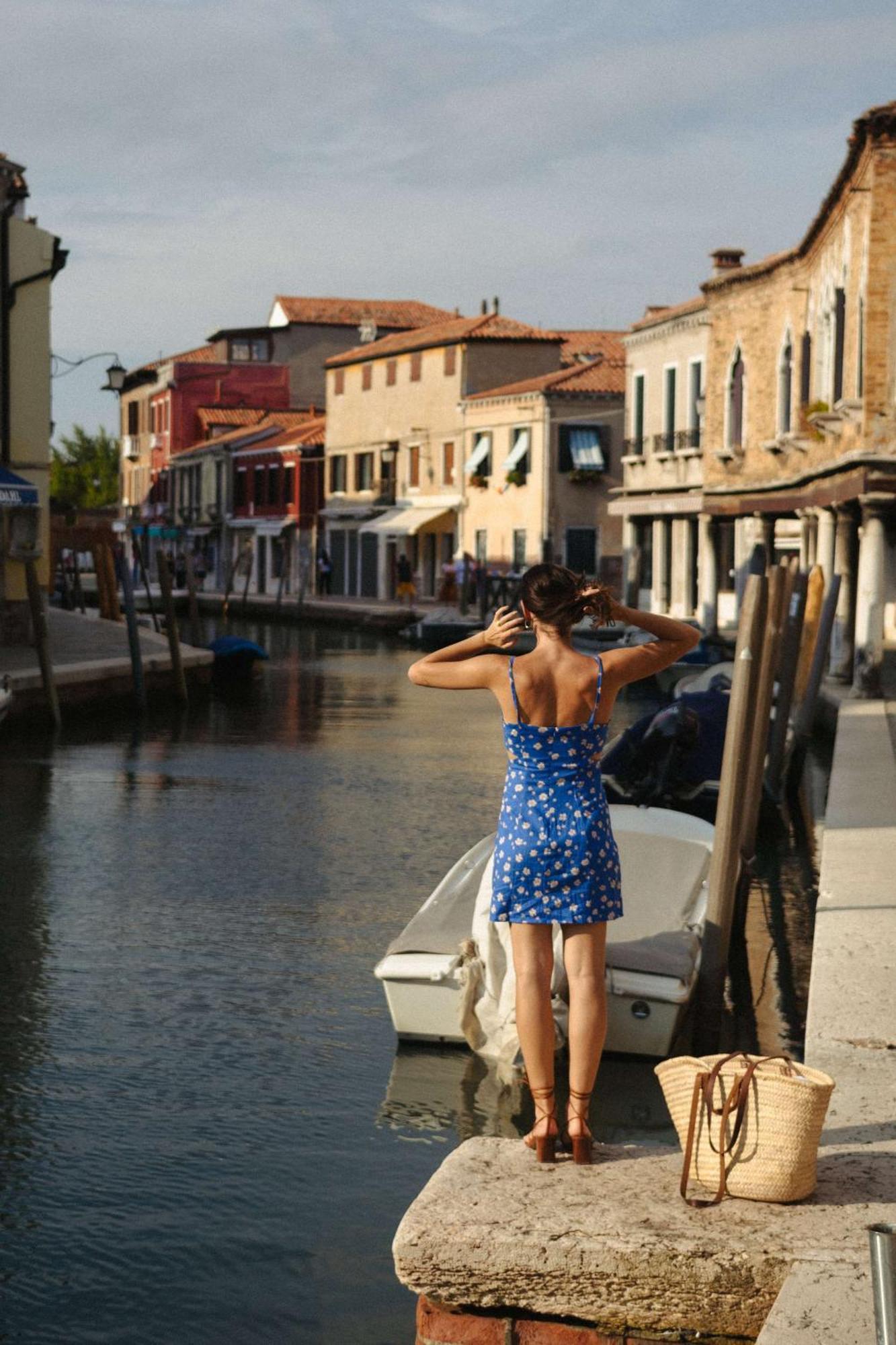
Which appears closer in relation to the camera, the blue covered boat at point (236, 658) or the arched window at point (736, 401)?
the blue covered boat at point (236, 658)

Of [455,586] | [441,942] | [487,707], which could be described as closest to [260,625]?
[455,586]

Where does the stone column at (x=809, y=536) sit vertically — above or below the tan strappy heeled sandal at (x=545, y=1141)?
above

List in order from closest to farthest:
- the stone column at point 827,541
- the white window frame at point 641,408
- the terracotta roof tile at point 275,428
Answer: the stone column at point 827,541 < the white window frame at point 641,408 < the terracotta roof tile at point 275,428

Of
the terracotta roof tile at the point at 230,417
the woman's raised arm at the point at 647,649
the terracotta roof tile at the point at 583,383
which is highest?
the terracotta roof tile at the point at 230,417

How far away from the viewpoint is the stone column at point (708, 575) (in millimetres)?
35344

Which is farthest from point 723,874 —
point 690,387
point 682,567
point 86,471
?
point 86,471

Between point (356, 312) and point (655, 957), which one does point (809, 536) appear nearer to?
point (655, 957)

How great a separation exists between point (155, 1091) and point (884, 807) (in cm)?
620

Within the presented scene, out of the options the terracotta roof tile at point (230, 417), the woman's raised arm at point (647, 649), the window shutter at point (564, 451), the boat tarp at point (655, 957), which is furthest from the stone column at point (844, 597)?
the terracotta roof tile at point (230, 417)

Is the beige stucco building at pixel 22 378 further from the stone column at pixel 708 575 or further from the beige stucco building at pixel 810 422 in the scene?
the stone column at pixel 708 575

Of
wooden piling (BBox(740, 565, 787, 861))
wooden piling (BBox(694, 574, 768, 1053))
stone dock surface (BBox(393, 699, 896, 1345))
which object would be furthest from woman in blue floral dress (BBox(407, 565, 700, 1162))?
wooden piling (BBox(740, 565, 787, 861))

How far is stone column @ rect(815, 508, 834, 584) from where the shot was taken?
24.8 meters

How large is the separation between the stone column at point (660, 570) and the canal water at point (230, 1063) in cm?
2460

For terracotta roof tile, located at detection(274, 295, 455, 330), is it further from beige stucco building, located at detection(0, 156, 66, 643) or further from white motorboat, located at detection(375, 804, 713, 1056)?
white motorboat, located at detection(375, 804, 713, 1056)
